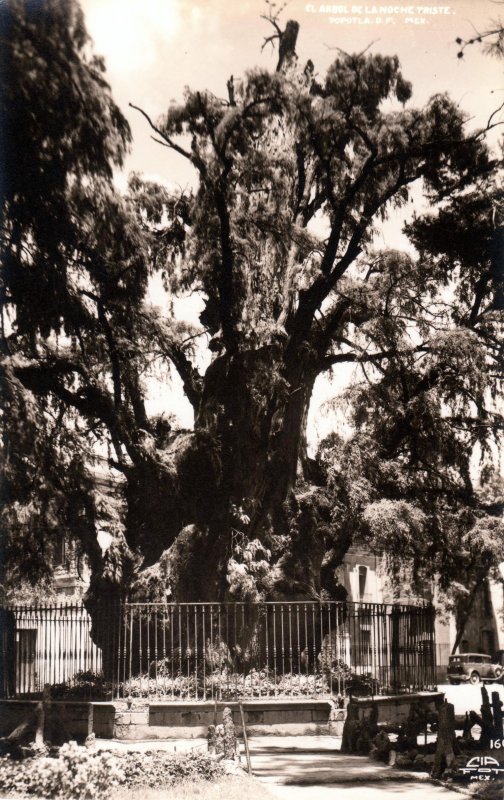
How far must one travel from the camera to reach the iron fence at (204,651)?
14602 millimetres

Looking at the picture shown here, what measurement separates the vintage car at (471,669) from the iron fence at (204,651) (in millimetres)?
22944

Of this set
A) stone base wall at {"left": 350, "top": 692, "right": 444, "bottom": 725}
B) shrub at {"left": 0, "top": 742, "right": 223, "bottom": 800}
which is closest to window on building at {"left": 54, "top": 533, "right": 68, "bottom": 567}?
stone base wall at {"left": 350, "top": 692, "right": 444, "bottom": 725}

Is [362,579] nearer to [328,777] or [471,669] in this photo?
[471,669]

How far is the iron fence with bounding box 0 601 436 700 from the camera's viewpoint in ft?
47.9

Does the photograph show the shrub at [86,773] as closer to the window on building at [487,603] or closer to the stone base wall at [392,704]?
the stone base wall at [392,704]

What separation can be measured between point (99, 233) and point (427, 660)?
958 cm

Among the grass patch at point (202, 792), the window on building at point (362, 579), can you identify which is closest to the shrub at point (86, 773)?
the grass patch at point (202, 792)

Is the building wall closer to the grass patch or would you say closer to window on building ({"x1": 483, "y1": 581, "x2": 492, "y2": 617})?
window on building ({"x1": 483, "y1": 581, "x2": 492, "y2": 617})

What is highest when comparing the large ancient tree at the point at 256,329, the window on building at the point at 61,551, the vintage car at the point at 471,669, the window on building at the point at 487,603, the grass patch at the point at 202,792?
the large ancient tree at the point at 256,329

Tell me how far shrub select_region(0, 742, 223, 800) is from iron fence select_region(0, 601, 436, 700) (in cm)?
460

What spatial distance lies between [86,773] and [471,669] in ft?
106

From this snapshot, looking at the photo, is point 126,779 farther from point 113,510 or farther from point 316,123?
point 316,123

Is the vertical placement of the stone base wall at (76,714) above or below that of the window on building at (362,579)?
below

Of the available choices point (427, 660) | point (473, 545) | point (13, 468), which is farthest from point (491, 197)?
point (13, 468)
